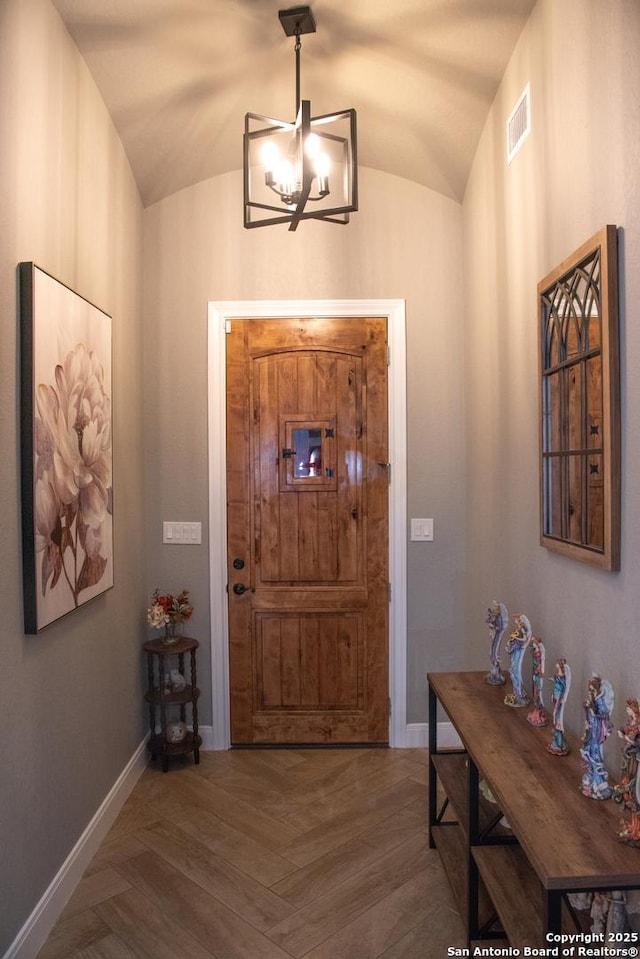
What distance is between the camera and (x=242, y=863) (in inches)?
96.2

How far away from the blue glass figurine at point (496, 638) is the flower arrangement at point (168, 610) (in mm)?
1561

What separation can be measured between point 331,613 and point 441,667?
647mm

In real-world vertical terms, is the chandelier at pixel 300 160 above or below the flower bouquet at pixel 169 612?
above

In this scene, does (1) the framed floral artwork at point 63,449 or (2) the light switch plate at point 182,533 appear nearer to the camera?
(1) the framed floral artwork at point 63,449

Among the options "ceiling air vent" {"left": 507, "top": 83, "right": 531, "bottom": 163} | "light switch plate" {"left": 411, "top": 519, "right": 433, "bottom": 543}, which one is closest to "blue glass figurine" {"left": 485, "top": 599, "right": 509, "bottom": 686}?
"light switch plate" {"left": 411, "top": 519, "right": 433, "bottom": 543}

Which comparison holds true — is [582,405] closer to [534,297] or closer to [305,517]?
[534,297]

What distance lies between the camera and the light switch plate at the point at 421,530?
3.41 metres

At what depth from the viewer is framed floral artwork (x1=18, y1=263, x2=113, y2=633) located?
196cm

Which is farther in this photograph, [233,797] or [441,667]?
[441,667]

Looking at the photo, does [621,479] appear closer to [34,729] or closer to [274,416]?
[34,729]

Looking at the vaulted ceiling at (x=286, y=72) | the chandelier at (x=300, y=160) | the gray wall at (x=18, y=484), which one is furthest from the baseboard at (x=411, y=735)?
the vaulted ceiling at (x=286, y=72)

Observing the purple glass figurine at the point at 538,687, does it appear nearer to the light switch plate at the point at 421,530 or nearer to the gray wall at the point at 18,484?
the light switch plate at the point at 421,530

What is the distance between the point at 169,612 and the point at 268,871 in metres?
1.28

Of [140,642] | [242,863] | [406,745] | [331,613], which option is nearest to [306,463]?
[331,613]
